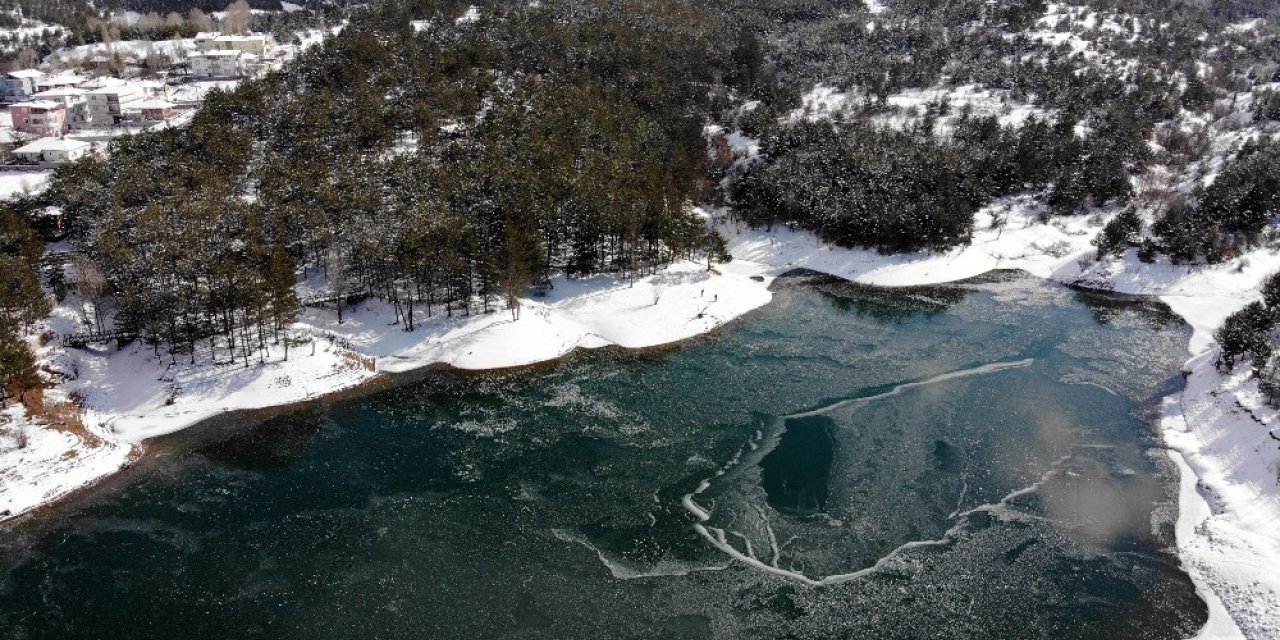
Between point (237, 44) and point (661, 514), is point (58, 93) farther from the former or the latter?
point (661, 514)

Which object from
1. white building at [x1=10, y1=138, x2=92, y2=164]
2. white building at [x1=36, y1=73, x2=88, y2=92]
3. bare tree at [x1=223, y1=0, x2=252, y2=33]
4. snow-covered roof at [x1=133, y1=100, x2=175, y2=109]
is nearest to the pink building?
snow-covered roof at [x1=133, y1=100, x2=175, y2=109]

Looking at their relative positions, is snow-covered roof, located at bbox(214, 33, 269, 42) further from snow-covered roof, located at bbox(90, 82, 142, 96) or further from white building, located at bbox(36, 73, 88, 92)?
snow-covered roof, located at bbox(90, 82, 142, 96)

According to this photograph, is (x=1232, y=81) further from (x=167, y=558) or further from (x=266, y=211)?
(x=167, y=558)

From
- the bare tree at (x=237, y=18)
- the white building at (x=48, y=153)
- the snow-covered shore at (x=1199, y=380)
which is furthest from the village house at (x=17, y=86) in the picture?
the snow-covered shore at (x=1199, y=380)

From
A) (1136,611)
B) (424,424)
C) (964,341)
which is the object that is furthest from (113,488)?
(964,341)

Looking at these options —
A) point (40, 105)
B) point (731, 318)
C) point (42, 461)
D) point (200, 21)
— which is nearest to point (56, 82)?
point (40, 105)
